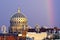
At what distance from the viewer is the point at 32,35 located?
9594cm

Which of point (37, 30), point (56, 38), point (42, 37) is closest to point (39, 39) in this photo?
point (42, 37)

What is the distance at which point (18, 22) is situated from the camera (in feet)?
364

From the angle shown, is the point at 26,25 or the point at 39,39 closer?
the point at 39,39

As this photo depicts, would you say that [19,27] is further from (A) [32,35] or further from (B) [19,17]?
(A) [32,35]

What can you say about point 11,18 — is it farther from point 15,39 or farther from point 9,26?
point 15,39

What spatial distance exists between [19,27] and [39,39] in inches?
597

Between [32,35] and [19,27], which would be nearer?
[32,35]

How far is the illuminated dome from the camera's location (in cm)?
10794

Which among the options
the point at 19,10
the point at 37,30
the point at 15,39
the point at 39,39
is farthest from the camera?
the point at 19,10

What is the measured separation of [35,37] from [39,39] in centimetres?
114

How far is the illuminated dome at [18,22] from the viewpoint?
10794cm

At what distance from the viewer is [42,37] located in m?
94.9

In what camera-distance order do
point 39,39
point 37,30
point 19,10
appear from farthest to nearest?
point 19,10 → point 37,30 → point 39,39

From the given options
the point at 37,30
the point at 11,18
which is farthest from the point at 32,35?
the point at 11,18
